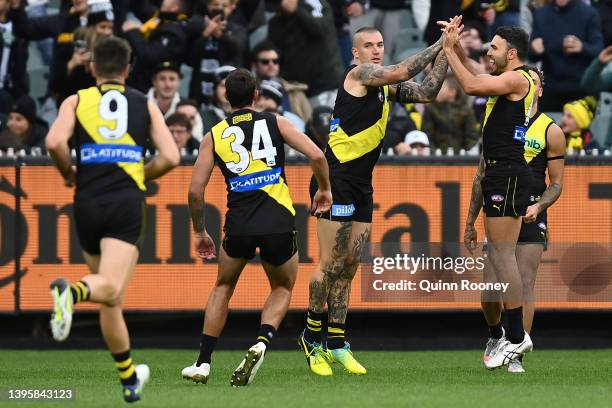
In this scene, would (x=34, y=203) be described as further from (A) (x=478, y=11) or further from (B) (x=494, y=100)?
(A) (x=478, y=11)

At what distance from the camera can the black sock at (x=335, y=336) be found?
11.2 metres

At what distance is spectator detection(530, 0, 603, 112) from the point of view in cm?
1639

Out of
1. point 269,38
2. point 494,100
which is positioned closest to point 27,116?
point 269,38

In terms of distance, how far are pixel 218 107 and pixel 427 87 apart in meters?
5.35

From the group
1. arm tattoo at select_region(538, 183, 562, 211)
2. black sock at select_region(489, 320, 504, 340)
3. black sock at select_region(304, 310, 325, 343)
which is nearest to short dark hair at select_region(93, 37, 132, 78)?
black sock at select_region(304, 310, 325, 343)

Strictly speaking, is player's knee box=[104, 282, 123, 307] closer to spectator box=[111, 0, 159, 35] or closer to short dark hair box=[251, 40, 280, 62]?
short dark hair box=[251, 40, 280, 62]

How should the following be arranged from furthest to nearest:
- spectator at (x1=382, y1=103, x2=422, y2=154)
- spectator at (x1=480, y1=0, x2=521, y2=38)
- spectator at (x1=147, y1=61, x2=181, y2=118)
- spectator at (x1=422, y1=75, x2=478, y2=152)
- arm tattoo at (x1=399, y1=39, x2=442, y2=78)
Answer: spectator at (x1=480, y1=0, x2=521, y2=38)
spectator at (x1=147, y1=61, x2=181, y2=118)
spectator at (x1=422, y1=75, x2=478, y2=152)
spectator at (x1=382, y1=103, x2=422, y2=154)
arm tattoo at (x1=399, y1=39, x2=442, y2=78)

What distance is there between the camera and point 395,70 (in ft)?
34.5

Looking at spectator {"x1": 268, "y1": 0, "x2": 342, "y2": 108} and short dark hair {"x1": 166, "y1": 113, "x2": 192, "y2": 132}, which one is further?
spectator {"x1": 268, "y1": 0, "x2": 342, "y2": 108}

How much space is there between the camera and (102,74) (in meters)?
8.65

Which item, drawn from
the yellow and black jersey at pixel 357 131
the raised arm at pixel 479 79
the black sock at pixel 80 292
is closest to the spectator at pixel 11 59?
the yellow and black jersey at pixel 357 131

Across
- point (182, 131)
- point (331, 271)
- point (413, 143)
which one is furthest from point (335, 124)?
point (182, 131)

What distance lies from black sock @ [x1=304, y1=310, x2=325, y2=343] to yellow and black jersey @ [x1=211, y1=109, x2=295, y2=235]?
1350 mm

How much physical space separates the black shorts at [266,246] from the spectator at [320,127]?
445 cm
